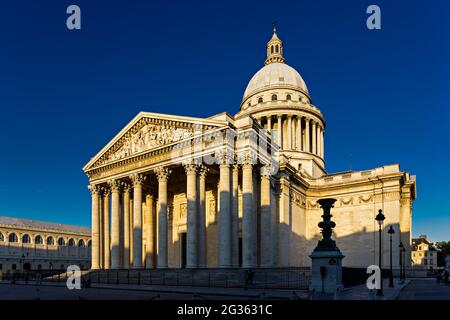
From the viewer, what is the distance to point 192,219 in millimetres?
35844

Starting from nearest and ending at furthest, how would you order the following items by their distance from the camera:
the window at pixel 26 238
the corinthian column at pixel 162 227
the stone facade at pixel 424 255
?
1. the corinthian column at pixel 162 227
2. the window at pixel 26 238
3. the stone facade at pixel 424 255

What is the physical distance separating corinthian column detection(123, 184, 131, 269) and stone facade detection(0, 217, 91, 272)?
5381 centimetres

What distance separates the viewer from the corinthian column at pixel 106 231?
153 feet

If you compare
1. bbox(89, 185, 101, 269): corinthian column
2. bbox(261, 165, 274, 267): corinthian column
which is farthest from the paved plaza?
bbox(89, 185, 101, 269): corinthian column

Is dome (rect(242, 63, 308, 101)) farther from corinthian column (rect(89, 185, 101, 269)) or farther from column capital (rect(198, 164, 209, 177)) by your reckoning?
corinthian column (rect(89, 185, 101, 269))

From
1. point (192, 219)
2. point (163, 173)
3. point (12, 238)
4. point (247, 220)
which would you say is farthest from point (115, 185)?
point (12, 238)

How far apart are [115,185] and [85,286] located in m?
15.9

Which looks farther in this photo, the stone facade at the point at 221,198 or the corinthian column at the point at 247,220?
the stone facade at the point at 221,198

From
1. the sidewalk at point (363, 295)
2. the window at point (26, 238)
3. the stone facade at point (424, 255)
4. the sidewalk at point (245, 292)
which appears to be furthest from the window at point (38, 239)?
the stone facade at point (424, 255)

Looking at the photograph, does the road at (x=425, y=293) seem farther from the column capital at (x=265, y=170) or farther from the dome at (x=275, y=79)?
the dome at (x=275, y=79)

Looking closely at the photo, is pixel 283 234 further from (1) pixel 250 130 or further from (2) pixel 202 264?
(1) pixel 250 130

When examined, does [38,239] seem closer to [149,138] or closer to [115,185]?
[115,185]

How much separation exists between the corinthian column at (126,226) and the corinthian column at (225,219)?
1633 cm

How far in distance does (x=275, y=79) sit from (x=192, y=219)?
140ft
